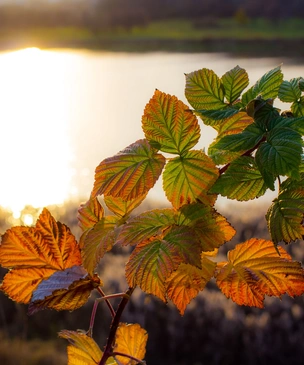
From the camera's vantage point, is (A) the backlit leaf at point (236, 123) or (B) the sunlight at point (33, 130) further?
(B) the sunlight at point (33, 130)

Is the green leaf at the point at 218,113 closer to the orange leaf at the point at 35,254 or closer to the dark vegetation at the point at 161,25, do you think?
the orange leaf at the point at 35,254

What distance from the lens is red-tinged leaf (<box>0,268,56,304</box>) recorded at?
0.32 m

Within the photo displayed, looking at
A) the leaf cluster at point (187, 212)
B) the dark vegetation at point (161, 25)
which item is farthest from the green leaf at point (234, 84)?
the dark vegetation at point (161, 25)

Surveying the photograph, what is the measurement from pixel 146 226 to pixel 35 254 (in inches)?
3.4

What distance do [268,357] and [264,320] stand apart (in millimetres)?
137

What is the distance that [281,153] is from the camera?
0.25 metres

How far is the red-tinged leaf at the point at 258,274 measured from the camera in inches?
12.4

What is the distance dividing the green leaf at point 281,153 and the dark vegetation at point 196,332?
166cm

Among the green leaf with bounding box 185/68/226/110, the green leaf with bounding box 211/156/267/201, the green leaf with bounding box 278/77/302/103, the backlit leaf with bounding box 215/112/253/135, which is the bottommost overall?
the green leaf with bounding box 211/156/267/201

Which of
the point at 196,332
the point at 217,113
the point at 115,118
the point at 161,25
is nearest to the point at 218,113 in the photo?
the point at 217,113

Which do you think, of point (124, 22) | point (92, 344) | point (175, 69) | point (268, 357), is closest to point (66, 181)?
point (124, 22)

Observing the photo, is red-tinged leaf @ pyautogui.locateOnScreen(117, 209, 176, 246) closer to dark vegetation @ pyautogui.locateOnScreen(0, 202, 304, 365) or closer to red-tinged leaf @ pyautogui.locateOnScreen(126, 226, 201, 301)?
red-tinged leaf @ pyautogui.locateOnScreen(126, 226, 201, 301)

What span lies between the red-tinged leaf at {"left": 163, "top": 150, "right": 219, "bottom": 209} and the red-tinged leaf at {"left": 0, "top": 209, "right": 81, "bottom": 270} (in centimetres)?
8

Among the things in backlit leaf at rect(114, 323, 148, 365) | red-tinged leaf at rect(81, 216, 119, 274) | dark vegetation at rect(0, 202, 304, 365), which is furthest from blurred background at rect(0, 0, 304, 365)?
red-tinged leaf at rect(81, 216, 119, 274)
